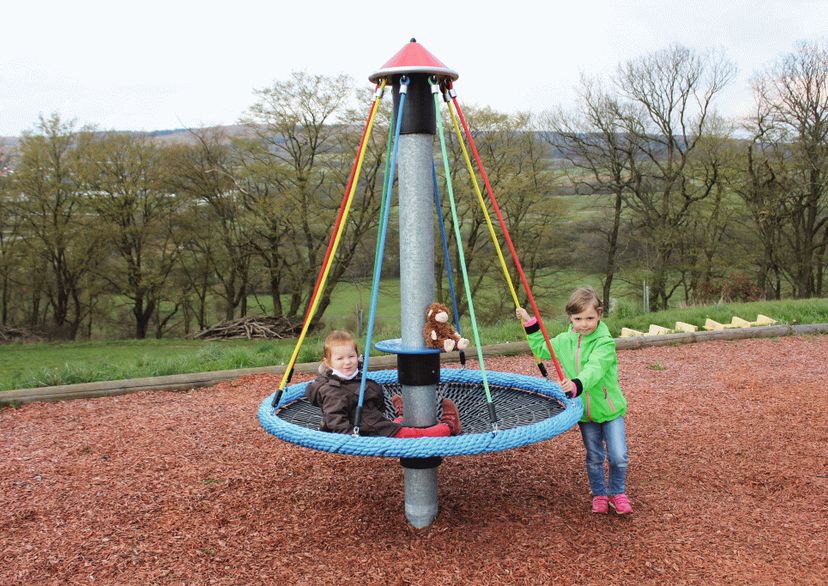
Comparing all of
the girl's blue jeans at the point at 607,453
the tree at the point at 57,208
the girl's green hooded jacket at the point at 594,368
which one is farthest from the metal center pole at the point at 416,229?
the tree at the point at 57,208

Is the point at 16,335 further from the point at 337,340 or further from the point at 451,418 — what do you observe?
the point at 451,418

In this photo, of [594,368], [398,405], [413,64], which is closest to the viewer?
[413,64]

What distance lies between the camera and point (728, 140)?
961 inches

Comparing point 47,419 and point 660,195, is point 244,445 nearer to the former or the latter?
point 47,419

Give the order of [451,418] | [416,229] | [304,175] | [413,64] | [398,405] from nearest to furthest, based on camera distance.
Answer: [413,64]
[416,229]
[451,418]
[398,405]
[304,175]

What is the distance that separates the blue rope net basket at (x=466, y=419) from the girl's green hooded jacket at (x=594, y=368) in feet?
0.39

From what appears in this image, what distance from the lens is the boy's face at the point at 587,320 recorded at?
346 centimetres

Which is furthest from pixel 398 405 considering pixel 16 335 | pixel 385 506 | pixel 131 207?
pixel 16 335

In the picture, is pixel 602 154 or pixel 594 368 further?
pixel 602 154

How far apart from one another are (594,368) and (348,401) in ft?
3.88

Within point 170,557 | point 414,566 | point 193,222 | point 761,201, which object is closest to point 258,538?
point 170,557

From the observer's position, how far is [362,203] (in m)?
22.2

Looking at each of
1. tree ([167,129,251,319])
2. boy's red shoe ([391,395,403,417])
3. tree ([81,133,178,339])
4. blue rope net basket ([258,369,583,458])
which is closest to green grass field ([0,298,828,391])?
blue rope net basket ([258,369,583,458])

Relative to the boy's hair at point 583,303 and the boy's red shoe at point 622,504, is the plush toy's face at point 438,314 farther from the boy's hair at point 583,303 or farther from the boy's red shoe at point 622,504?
the boy's red shoe at point 622,504
